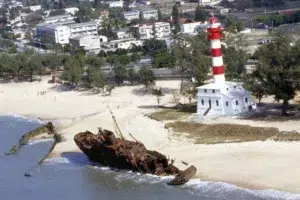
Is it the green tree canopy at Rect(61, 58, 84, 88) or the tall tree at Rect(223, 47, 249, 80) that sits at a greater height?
the tall tree at Rect(223, 47, 249, 80)

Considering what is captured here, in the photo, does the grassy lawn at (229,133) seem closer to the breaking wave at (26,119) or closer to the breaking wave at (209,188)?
the breaking wave at (209,188)

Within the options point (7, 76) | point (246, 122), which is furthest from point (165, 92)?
point (7, 76)

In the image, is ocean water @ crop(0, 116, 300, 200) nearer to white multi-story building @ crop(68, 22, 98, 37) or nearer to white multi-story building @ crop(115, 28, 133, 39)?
white multi-story building @ crop(115, 28, 133, 39)

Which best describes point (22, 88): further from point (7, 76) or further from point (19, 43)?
point (19, 43)

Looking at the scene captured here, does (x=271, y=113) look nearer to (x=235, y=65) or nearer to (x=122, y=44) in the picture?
(x=235, y=65)

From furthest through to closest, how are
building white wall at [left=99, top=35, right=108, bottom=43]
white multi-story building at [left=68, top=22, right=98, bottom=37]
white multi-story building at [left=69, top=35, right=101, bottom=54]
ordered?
white multi-story building at [left=68, top=22, right=98, bottom=37] → building white wall at [left=99, top=35, right=108, bottom=43] → white multi-story building at [left=69, top=35, right=101, bottom=54]

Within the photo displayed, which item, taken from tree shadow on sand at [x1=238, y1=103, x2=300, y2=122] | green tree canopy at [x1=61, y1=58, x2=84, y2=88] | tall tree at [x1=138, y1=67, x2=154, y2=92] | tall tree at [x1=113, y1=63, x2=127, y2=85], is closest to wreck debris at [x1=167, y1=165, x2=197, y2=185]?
tree shadow on sand at [x1=238, y1=103, x2=300, y2=122]
